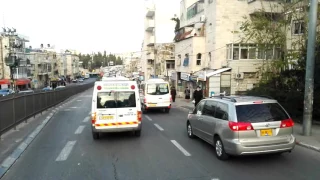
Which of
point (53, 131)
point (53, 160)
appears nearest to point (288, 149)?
point (53, 160)

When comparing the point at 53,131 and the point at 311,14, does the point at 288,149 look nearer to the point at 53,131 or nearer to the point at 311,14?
the point at 311,14

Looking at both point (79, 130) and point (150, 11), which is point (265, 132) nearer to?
point (79, 130)

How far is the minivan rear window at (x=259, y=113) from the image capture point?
6729mm

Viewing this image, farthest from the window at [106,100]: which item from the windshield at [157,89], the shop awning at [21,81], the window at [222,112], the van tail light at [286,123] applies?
the shop awning at [21,81]

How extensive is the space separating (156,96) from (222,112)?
11418mm

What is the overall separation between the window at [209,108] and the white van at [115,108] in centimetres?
258

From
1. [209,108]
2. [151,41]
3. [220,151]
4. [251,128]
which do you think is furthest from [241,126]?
[151,41]

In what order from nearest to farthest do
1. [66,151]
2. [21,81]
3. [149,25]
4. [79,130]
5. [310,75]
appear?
[66,151]
[310,75]
[79,130]
[149,25]
[21,81]

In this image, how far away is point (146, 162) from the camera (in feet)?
22.9

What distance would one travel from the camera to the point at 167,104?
1867cm

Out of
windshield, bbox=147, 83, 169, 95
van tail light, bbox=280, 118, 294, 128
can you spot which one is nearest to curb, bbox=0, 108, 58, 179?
van tail light, bbox=280, 118, 294, 128

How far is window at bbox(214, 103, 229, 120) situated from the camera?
7.10 m

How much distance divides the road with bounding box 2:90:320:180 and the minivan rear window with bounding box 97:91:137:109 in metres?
1.26

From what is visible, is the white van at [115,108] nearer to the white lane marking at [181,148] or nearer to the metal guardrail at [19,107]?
the white lane marking at [181,148]
